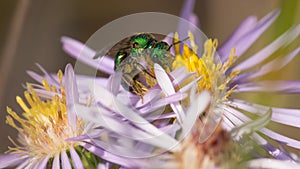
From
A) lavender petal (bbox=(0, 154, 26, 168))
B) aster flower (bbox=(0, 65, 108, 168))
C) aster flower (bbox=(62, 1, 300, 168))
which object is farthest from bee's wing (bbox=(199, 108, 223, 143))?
lavender petal (bbox=(0, 154, 26, 168))

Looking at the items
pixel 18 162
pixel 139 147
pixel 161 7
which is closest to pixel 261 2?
pixel 161 7

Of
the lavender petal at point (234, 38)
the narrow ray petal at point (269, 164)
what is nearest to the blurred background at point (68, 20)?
the lavender petal at point (234, 38)

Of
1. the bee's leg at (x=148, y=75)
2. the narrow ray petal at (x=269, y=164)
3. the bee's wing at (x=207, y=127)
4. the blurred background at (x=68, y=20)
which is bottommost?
the narrow ray petal at (x=269, y=164)

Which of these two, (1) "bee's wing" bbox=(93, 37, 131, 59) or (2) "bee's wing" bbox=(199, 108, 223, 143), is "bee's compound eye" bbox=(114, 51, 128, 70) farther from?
(2) "bee's wing" bbox=(199, 108, 223, 143)

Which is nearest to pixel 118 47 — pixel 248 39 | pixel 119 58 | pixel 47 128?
pixel 119 58

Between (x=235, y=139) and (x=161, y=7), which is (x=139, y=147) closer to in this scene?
(x=235, y=139)

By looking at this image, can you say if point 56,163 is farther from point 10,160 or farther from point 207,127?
point 207,127

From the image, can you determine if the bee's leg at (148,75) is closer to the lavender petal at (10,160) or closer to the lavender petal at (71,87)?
the lavender petal at (71,87)

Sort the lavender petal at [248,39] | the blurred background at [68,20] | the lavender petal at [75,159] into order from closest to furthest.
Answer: the lavender petal at [75,159], the lavender petal at [248,39], the blurred background at [68,20]
